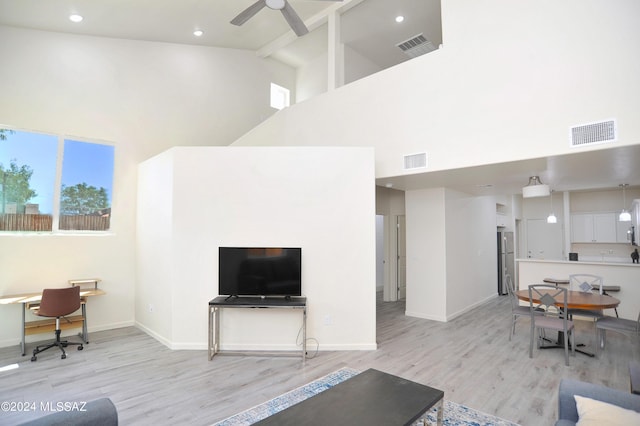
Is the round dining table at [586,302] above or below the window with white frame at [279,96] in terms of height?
below

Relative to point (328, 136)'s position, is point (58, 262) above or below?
below

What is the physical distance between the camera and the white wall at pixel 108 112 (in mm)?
5133

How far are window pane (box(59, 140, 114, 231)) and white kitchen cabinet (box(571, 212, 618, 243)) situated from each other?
11.2m

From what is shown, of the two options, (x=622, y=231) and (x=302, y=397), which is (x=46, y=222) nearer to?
(x=302, y=397)

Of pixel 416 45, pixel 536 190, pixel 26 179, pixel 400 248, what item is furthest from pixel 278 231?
pixel 416 45

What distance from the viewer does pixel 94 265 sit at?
575cm

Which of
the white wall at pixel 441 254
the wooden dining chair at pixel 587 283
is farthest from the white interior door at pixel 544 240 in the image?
the white wall at pixel 441 254

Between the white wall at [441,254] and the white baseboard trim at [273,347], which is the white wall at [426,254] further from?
the white baseboard trim at [273,347]

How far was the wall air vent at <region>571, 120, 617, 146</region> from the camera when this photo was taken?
340 cm

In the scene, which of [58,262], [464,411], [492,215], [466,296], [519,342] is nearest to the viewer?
[464,411]

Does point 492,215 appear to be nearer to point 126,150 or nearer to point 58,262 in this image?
point 126,150

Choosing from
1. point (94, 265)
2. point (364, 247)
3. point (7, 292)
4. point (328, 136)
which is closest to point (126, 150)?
point (94, 265)

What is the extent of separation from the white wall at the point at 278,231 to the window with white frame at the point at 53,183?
1955mm

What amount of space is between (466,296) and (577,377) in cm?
318
